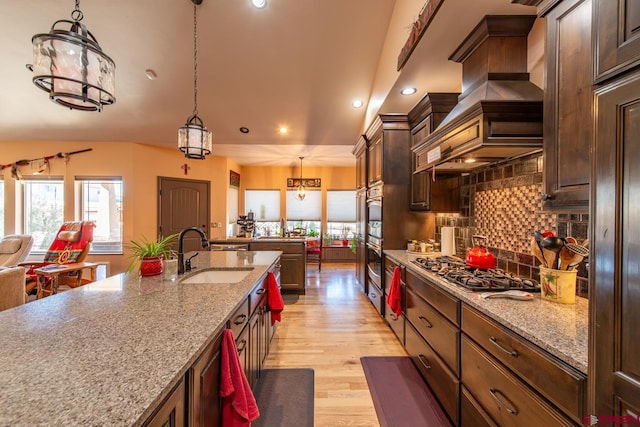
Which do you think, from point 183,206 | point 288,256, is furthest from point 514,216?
point 183,206

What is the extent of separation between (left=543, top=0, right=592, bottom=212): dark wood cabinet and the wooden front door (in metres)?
6.05

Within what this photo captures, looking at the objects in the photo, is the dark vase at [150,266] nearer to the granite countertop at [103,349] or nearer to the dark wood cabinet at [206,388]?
the granite countertop at [103,349]

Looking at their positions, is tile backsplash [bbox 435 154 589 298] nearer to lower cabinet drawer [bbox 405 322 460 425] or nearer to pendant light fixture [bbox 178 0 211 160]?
lower cabinet drawer [bbox 405 322 460 425]

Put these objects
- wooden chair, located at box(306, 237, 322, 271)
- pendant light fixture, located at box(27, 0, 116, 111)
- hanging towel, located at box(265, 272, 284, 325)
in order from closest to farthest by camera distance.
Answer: pendant light fixture, located at box(27, 0, 116, 111) < hanging towel, located at box(265, 272, 284, 325) < wooden chair, located at box(306, 237, 322, 271)

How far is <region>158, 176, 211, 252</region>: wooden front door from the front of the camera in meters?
5.39

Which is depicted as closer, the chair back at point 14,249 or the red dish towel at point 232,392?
the red dish towel at point 232,392

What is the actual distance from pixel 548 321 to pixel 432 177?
72.0 inches

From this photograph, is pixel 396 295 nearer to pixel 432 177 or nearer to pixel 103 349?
pixel 432 177

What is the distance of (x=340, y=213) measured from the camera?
25.8ft

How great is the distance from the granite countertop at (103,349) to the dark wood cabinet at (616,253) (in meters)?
1.18

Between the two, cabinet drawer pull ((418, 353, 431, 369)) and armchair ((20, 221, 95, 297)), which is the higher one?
armchair ((20, 221, 95, 297))

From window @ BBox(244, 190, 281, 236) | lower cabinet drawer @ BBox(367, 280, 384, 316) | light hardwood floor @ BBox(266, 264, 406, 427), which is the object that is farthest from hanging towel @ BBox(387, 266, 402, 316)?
window @ BBox(244, 190, 281, 236)

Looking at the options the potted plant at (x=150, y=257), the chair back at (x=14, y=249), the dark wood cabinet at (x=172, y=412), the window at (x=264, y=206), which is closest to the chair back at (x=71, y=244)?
the chair back at (x=14, y=249)

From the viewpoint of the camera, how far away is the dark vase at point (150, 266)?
1837 millimetres
